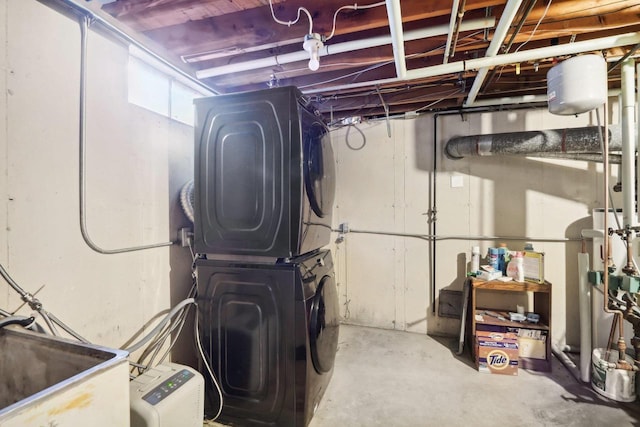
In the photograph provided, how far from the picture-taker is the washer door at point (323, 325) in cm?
167

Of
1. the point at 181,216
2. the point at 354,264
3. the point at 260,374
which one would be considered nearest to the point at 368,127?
the point at 354,264

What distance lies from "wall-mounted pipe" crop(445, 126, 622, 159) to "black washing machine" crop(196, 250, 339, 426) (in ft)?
6.65

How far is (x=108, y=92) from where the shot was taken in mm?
1575

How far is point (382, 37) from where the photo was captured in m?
1.76

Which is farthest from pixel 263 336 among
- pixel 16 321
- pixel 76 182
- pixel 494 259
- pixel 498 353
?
pixel 494 259

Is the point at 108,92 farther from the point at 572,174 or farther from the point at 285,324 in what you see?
the point at 572,174

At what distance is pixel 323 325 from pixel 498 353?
5.33ft

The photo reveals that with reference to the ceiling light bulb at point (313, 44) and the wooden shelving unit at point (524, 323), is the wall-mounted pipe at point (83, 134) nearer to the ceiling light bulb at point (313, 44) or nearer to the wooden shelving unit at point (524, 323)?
the ceiling light bulb at point (313, 44)

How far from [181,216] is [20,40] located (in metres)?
1.16

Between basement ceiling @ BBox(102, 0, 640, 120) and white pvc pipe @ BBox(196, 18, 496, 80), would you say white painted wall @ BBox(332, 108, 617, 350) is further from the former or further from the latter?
white pvc pipe @ BBox(196, 18, 496, 80)

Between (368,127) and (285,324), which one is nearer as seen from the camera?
(285,324)

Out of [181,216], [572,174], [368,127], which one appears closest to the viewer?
[181,216]

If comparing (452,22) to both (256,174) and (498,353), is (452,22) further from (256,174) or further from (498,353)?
(498,353)

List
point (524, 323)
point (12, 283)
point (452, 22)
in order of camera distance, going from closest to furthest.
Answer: point (12, 283) → point (452, 22) → point (524, 323)
